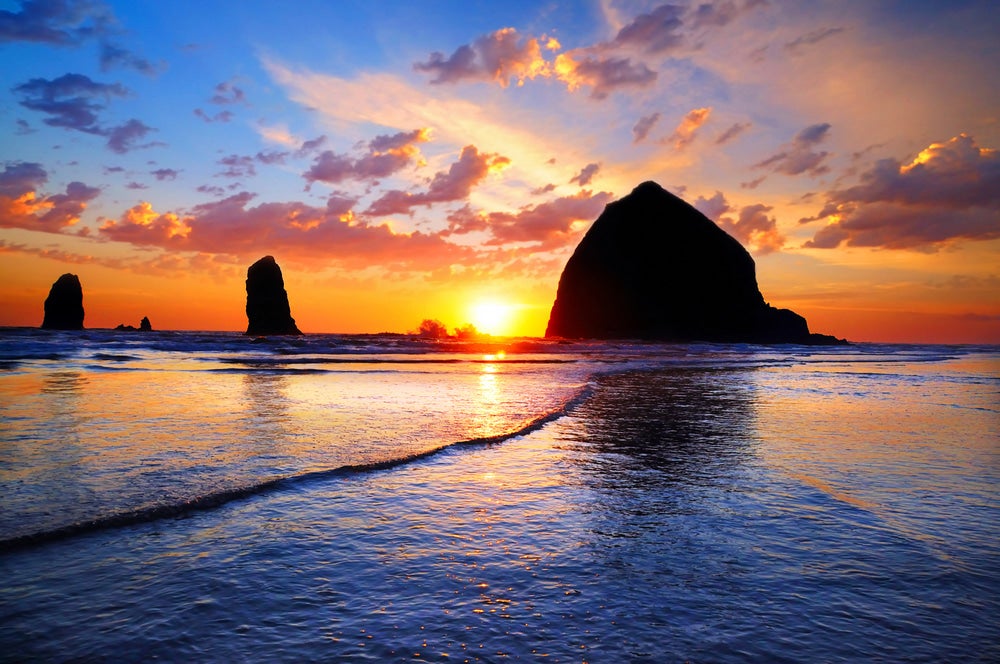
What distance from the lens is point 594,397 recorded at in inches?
569

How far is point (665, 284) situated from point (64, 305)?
119 meters

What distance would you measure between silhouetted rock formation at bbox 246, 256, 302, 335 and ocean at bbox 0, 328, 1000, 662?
102477mm

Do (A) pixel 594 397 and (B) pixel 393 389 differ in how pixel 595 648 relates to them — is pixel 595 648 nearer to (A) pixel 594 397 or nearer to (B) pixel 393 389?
(A) pixel 594 397

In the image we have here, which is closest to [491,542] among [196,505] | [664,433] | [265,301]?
[196,505]

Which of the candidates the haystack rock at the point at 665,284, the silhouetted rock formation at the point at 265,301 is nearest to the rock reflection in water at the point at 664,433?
the haystack rock at the point at 665,284

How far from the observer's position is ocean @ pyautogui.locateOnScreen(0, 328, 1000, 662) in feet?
9.48

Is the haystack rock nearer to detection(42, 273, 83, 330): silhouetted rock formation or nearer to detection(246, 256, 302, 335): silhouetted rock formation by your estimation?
detection(246, 256, 302, 335): silhouetted rock formation

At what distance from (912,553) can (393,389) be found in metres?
12.8

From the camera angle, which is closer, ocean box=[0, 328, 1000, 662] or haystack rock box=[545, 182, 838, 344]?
ocean box=[0, 328, 1000, 662]

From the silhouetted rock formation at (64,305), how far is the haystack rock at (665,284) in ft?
323

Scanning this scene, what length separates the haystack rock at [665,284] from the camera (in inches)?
4277

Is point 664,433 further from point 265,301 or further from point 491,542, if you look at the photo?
point 265,301

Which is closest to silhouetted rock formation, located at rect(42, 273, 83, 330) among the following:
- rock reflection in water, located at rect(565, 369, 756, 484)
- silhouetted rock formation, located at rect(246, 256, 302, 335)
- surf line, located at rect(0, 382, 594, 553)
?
silhouetted rock formation, located at rect(246, 256, 302, 335)

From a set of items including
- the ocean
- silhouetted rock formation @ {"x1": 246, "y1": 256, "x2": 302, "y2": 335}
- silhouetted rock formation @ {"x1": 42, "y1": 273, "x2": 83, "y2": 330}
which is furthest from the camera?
silhouetted rock formation @ {"x1": 42, "y1": 273, "x2": 83, "y2": 330}
